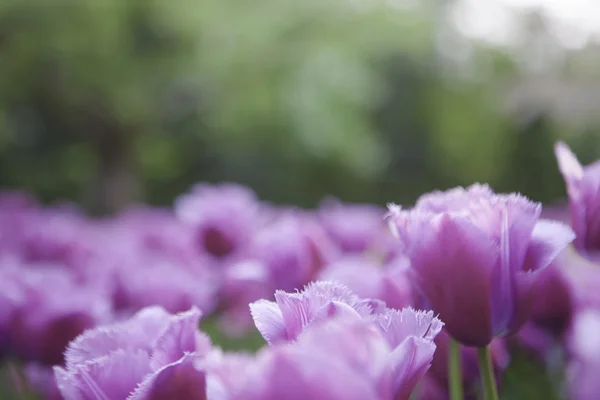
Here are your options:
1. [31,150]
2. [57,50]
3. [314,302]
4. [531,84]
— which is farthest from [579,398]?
[531,84]

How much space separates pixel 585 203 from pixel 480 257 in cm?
15

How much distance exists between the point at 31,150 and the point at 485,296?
7425mm

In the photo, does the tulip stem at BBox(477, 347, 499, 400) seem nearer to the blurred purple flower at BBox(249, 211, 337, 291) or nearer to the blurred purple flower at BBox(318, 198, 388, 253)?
the blurred purple flower at BBox(249, 211, 337, 291)

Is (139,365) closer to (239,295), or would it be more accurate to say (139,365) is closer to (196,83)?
(239,295)

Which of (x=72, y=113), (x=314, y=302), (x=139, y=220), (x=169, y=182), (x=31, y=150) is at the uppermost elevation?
(x=169, y=182)

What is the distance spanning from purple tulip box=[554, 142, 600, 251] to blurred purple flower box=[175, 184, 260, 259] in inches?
39.3

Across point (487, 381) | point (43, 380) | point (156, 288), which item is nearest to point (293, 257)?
point (156, 288)

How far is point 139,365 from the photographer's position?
24.7 inches

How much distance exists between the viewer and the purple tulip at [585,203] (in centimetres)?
75

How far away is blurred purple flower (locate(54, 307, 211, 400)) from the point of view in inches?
23.8

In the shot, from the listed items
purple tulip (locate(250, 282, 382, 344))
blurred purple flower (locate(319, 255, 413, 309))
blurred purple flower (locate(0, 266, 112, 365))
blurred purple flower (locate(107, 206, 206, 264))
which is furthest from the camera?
blurred purple flower (locate(107, 206, 206, 264))

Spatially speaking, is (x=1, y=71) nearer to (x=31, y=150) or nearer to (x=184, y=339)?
(x=31, y=150)

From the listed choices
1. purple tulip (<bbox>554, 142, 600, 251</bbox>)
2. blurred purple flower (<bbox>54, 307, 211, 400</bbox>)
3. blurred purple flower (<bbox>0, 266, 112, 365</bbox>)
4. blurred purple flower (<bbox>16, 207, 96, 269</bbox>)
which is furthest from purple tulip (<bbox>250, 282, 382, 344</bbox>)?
blurred purple flower (<bbox>16, 207, 96, 269</bbox>)

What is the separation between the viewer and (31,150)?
754 centimetres
